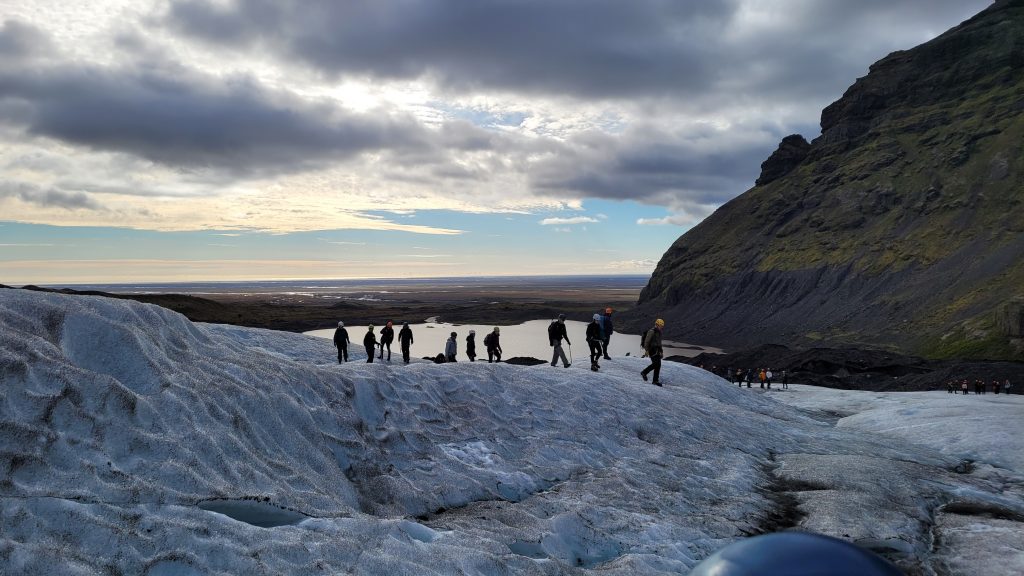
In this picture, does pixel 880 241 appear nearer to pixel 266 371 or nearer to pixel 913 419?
pixel 913 419

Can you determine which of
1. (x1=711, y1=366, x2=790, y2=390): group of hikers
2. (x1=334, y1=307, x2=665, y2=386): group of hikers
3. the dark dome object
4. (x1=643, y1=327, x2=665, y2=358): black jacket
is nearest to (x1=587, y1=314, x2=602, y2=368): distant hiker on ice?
(x1=334, y1=307, x2=665, y2=386): group of hikers

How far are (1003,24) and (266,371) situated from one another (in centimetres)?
15942

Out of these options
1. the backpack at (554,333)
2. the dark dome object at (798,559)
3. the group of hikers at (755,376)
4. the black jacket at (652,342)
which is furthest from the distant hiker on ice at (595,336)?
the group of hikers at (755,376)

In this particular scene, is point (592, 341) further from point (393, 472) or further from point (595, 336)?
point (393, 472)

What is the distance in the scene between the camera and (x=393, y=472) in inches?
477

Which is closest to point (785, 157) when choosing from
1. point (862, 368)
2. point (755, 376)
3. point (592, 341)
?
point (862, 368)

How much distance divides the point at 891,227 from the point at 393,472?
111 metres

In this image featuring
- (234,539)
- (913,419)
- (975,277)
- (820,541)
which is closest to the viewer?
(820,541)

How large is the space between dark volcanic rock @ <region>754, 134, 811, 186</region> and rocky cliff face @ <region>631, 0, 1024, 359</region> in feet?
1.10

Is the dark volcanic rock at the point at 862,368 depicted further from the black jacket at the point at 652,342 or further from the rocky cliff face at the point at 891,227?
the black jacket at the point at 652,342

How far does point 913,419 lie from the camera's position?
90.6ft

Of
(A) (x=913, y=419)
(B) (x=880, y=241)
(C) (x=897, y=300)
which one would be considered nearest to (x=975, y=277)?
(C) (x=897, y=300)

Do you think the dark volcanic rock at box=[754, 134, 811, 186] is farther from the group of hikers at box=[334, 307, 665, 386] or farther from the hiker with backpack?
the hiker with backpack

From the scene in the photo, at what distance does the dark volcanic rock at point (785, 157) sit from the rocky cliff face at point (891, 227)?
1.10ft
